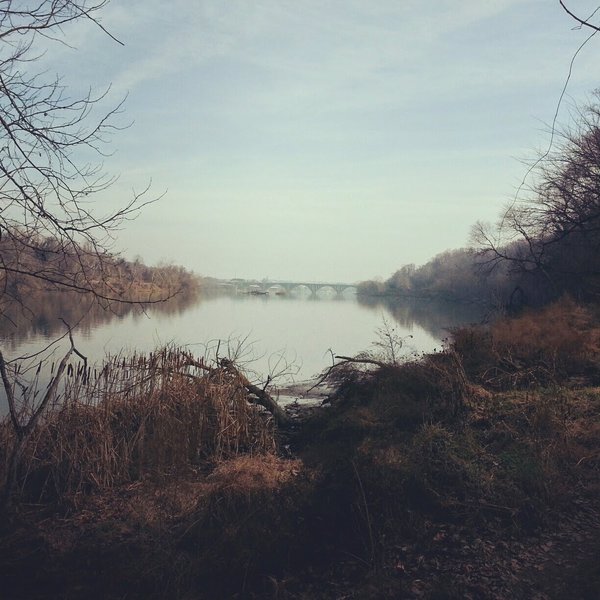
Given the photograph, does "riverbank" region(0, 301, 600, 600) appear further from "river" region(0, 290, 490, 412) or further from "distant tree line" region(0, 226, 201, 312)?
"river" region(0, 290, 490, 412)

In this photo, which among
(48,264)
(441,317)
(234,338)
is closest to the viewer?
(48,264)

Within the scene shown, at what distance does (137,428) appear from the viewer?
9461 mm

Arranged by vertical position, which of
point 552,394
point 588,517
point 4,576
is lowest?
point 4,576

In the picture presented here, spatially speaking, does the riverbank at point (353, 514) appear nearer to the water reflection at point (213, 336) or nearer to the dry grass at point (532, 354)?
the dry grass at point (532, 354)

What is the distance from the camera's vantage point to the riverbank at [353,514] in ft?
18.3

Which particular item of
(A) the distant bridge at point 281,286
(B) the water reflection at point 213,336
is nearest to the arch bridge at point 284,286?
(A) the distant bridge at point 281,286

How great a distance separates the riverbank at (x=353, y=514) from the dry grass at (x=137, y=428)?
0.07 meters

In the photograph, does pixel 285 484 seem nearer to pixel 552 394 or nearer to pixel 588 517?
pixel 588 517

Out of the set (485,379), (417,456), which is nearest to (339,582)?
(417,456)

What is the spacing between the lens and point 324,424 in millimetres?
11062

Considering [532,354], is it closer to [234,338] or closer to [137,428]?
[234,338]

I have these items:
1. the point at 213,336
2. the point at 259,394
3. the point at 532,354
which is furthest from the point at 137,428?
the point at 213,336

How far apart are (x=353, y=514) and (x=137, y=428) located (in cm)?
448

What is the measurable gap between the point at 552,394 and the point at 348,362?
519 cm
